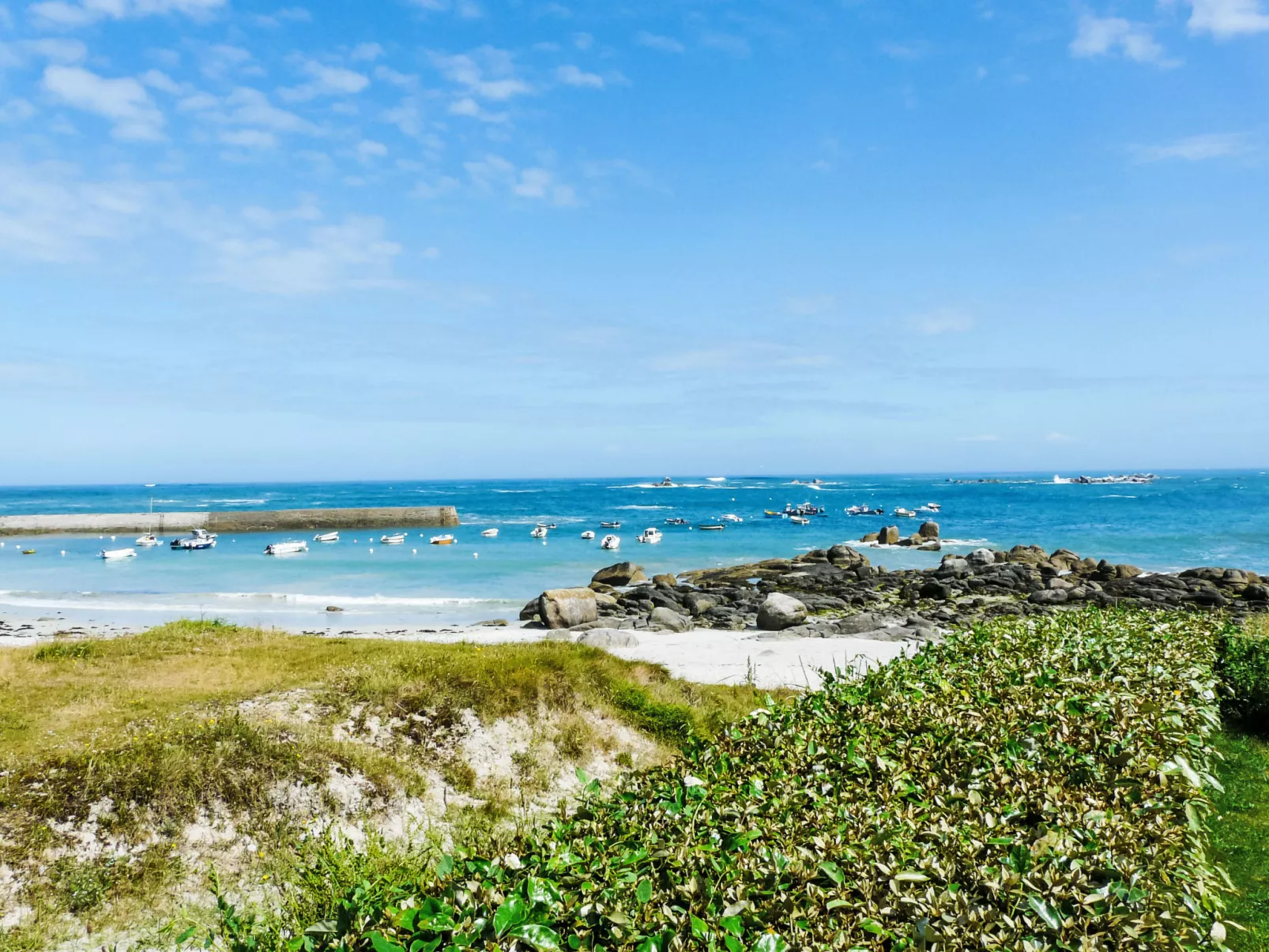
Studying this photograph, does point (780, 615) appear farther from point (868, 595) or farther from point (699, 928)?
point (699, 928)

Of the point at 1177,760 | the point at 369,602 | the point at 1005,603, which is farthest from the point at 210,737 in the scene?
the point at 1005,603

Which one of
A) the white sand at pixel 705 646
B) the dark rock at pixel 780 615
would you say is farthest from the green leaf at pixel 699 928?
the dark rock at pixel 780 615

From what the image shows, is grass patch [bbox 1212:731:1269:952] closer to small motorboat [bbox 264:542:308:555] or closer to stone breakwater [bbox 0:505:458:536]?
small motorboat [bbox 264:542:308:555]

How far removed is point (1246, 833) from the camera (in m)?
7.12

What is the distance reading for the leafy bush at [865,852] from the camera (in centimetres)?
289

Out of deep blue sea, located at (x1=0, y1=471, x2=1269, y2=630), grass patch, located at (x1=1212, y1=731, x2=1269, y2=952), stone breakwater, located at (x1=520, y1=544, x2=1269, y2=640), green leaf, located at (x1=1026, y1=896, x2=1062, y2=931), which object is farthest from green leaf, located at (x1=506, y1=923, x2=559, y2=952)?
deep blue sea, located at (x1=0, y1=471, x2=1269, y2=630)

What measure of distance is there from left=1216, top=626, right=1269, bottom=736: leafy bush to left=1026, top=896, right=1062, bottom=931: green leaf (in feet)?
29.2

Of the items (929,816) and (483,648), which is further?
(483,648)

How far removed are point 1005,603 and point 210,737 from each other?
27574 mm

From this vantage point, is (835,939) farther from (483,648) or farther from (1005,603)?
(1005,603)

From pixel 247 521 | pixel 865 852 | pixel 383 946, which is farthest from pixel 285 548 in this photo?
pixel 865 852

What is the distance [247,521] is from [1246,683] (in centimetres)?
8571

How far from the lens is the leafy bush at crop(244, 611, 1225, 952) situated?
2.89m

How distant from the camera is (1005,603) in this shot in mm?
28844
